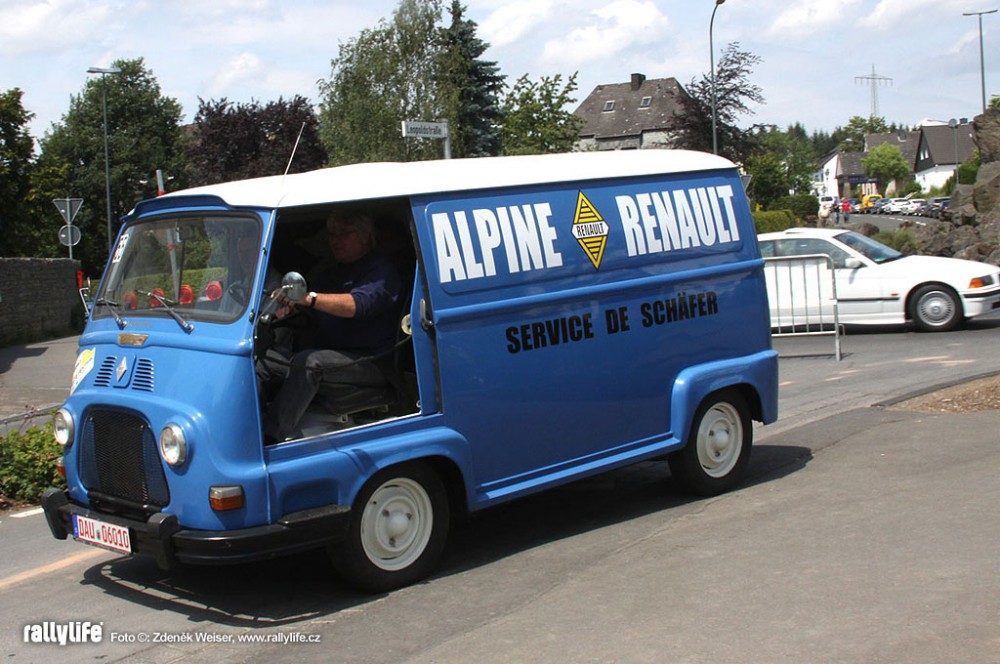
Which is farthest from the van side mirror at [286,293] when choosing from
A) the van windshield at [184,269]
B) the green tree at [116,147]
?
the green tree at [116,147]

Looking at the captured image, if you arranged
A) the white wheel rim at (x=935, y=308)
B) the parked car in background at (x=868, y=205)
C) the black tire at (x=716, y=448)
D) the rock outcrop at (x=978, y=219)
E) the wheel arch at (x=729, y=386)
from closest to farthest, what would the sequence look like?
the wheel arch at (x=729, y=386), the black tire at (x=716, y=448), the white wheel rim at (x=935, y=308), the rock outcrop at (x=978, y=219), the parked car in background at (x=868, y=205)

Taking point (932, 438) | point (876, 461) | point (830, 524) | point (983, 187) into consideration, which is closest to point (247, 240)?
point (830, 524)

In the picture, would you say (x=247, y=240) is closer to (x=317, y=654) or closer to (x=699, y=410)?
(x=317, y=654)

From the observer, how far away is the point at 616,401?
7.05 m

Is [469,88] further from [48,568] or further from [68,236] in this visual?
[48,568]

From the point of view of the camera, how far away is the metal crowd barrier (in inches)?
623

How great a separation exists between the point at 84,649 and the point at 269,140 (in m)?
56.4

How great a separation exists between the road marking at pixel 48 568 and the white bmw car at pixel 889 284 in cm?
1155

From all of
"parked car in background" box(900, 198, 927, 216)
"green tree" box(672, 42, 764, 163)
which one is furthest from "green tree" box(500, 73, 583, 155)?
"parked car in background" box(900, 198, 927, 216)

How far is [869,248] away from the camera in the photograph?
691 inches

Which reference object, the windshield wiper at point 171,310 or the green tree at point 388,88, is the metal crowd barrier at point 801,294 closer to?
the windshield wiper at point 171,310

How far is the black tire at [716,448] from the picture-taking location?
765cm

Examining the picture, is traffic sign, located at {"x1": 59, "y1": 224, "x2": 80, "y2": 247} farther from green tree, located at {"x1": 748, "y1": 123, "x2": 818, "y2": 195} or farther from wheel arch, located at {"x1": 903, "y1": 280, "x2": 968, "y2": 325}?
green tree, located at {"x1": 748, "y1": 123, "x2": 818, "y2": 195}

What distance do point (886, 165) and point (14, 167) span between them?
11812cm
